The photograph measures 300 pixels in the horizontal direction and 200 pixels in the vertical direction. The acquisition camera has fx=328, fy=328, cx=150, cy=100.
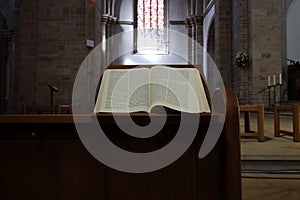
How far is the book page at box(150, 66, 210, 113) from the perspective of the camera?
2.15m

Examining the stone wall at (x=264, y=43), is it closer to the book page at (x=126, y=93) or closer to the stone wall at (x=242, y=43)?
the stone wall at (x=242, y=43)

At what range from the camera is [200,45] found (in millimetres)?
17188

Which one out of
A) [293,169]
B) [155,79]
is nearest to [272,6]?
[293,169]

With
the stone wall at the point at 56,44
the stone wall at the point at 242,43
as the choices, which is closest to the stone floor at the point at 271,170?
the stone wall at the point at 242,43

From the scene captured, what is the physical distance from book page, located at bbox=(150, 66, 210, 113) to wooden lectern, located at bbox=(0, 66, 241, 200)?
0.45 m

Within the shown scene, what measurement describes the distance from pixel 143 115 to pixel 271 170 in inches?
86.4

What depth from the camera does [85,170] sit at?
5.59 feet

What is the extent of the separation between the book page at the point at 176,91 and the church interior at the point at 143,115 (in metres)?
0.24

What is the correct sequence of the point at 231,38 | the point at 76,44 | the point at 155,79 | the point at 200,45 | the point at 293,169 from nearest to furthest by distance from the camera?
the point at 155,79, the point at 293,169, the point at 76,44, the point at 231,38, the point at 200,45

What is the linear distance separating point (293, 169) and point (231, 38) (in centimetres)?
928

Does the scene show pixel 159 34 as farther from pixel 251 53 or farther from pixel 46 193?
pixel 46 193

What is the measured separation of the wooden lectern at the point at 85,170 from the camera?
5.48ft

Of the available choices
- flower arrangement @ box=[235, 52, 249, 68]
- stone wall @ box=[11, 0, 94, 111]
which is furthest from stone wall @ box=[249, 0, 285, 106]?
stone wall @ box=[11, 0, 94, 111]

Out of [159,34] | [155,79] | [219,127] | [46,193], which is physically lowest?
[46,193]
